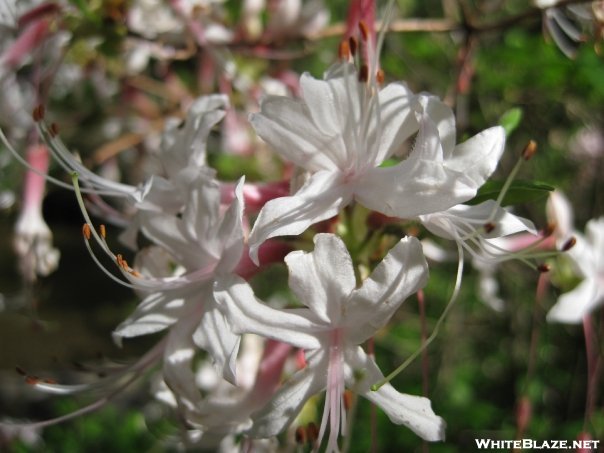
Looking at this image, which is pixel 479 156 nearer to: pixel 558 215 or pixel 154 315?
pixel 154 315

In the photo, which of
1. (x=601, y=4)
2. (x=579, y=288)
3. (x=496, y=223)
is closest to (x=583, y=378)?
(x=579, y=288)

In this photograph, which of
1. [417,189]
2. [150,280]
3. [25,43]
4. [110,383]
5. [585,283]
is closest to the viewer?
[417,189]

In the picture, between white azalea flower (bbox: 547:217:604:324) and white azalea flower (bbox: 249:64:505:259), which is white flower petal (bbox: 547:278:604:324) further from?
white azalea flower (bbox: 249:64:505:259)

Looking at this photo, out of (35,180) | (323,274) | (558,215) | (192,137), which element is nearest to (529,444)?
(558,215)

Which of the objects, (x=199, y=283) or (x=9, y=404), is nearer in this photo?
(x=199, y=283)

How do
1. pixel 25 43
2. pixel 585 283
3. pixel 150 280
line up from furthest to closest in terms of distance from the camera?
pixel 585 283 < pixel 25 43 < pixel 150 280

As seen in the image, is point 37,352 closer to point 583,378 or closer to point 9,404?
point 9,404
